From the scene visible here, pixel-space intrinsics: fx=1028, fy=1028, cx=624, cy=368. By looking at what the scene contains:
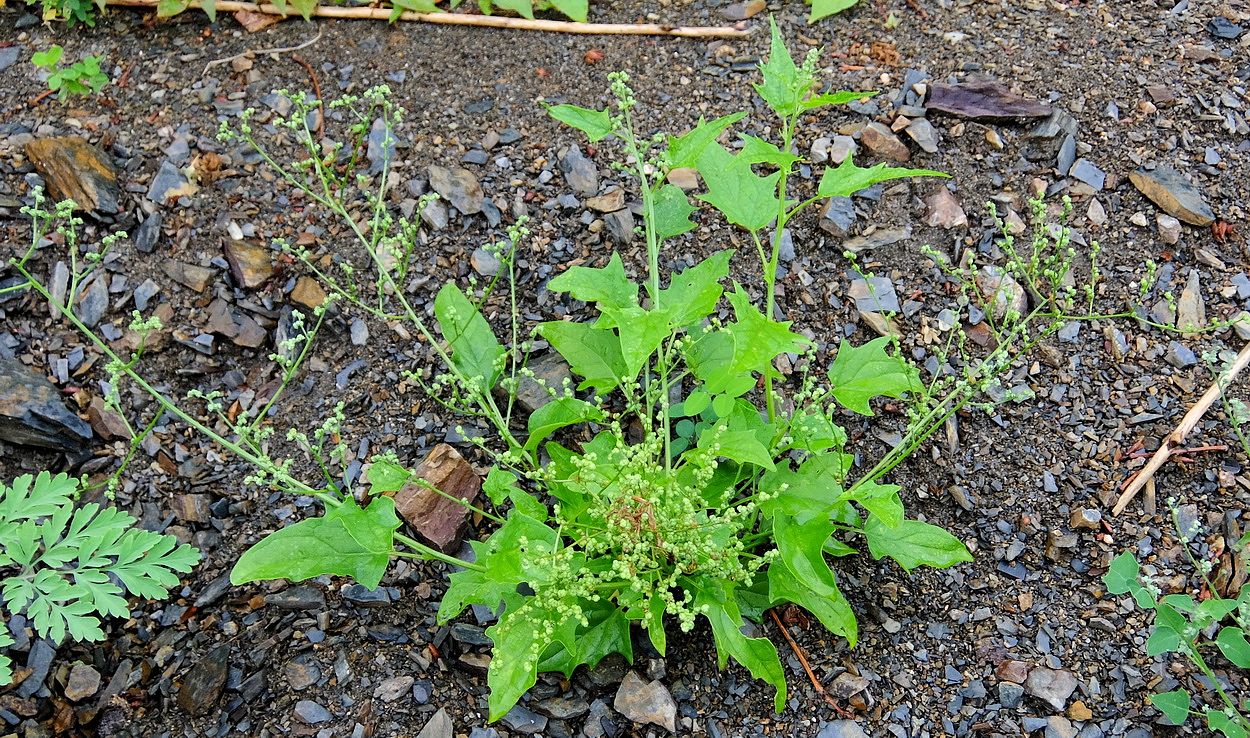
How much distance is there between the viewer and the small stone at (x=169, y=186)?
345 cm

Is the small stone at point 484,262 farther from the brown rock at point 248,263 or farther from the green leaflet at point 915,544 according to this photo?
the green leaflet at point 915,544

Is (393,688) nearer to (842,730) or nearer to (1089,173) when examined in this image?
(842,730)

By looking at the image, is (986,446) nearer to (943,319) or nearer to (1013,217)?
(943,319)

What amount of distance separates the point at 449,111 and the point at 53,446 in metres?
1.70

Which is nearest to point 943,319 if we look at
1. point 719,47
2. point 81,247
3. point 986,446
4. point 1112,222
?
point 986,446

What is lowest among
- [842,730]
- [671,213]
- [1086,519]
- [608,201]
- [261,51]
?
[842,730]

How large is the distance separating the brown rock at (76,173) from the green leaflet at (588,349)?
1.68 m

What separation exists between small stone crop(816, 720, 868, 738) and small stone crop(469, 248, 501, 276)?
1.69 m

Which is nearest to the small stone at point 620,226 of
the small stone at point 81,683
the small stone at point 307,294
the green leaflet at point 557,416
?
the green leaflet at point 557,416

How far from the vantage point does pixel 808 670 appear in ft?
8.55

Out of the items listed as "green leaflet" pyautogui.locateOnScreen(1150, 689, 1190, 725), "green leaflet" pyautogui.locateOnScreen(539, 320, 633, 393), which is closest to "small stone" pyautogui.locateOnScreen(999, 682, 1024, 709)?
"green leaflet" pyautogui.locateOnScreen(1150, 689, 1190, 725)

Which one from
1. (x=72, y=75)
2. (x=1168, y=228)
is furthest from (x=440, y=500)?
(x=1168, y=228)

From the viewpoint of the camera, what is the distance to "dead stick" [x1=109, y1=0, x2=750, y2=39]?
3891 mm

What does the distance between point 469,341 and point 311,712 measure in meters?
1.06
